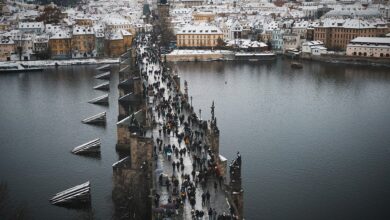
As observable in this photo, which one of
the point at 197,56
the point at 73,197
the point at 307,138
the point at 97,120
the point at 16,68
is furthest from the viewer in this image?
the point at 197,56

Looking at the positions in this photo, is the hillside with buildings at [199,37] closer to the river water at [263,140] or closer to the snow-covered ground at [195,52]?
the snow-covered ground at [195,52]

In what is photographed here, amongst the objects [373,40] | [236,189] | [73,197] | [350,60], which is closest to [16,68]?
[73,197]

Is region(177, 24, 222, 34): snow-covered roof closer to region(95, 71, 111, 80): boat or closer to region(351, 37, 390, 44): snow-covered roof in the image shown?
region(351, 37, 390, 44): snow-covered roof

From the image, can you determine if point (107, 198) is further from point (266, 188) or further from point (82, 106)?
A: point (82, 106)

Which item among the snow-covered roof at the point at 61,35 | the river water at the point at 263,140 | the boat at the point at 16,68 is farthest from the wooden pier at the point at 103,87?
the snow-covered roof at the point at 61,35

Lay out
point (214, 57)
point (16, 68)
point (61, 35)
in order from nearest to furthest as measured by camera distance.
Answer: point (16, 68)
point (61, 35)
point (214, 57)

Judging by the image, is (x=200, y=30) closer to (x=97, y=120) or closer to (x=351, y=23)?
(x=351, y=23)

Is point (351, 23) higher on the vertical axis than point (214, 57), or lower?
higher

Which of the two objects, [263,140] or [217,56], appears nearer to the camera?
[263,140]
